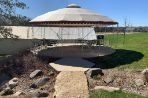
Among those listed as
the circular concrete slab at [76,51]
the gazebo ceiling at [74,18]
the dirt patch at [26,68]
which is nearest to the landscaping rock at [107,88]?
the dirt patch at [26,68]

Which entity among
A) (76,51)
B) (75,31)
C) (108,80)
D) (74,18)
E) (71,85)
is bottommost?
(71,85)

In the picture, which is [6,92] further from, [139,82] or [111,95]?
[139,82]

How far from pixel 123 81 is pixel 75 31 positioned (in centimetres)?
1213

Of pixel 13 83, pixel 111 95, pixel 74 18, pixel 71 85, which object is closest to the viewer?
pixel 111 95

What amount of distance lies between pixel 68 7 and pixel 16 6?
4.20 meters

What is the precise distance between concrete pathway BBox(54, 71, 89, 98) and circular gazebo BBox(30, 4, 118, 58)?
5.79 meters

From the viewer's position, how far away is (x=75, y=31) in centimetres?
2780

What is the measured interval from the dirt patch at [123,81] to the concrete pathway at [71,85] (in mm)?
476

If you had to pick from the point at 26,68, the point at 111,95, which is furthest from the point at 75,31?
the point at 111,95

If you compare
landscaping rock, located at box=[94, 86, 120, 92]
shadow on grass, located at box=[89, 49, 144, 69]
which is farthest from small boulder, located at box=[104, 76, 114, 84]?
shadow on grass, located at box=[89, 49, 144, 69]

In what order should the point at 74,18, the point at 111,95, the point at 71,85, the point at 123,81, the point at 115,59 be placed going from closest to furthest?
the point at 111,95 → the point at 71,85 → the point at 123,81 → the point at 115,59 → the point at 74,18

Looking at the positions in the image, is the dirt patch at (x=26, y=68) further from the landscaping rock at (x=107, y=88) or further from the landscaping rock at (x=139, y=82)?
the landscaping rock at (x=139, y=82)

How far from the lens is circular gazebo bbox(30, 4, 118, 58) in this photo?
24.3 metres

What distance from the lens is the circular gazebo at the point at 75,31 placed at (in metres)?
24.3
